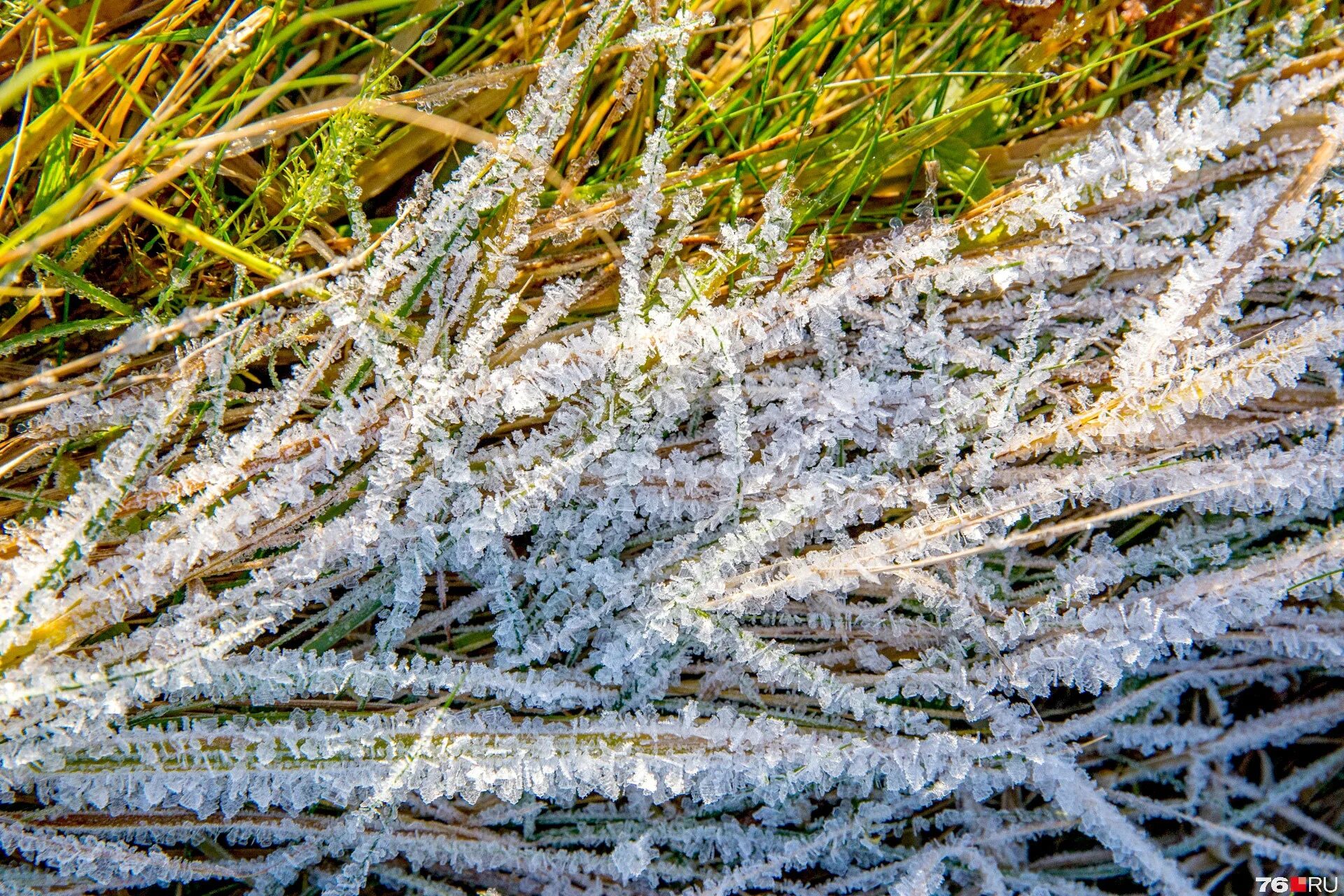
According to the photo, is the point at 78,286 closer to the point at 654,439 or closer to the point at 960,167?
the point at 654,439

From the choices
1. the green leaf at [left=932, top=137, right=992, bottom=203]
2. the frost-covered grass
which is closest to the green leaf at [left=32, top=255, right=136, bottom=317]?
the frost-covered grass

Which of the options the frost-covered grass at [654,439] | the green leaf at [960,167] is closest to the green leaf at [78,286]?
the frost-covered grass at [654,439]

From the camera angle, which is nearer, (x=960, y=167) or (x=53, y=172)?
(x=53, y=172)

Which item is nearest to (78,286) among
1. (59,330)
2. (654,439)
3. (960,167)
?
(59,330)

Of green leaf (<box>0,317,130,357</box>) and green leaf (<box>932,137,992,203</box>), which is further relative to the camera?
green leaf (<box>932,137,992,203</box>)

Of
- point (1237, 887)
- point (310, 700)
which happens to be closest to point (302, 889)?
point (310, 700)

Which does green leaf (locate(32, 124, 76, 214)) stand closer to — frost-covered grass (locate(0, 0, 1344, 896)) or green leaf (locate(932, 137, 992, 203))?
frost-covered grass (locate(0, 0, 1344, 896))

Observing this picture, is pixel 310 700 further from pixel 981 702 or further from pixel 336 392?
pixel 981 702

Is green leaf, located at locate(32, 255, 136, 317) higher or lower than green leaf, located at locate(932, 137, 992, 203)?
lower
